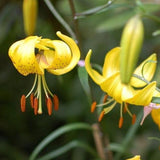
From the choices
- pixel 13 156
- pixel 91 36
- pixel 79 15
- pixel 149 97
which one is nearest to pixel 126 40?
pixel 149 97

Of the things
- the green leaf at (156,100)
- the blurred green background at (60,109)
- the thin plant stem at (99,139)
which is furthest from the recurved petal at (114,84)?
the blurred green background at (60,109)

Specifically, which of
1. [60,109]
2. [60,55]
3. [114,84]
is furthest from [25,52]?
[60,109]

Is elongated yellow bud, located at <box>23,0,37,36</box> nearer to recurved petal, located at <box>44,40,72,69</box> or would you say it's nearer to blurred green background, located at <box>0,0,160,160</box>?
recurved petal, located at <box>44,40,72,69</box>

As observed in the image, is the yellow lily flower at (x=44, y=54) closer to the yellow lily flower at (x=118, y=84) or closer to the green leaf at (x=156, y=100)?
the yellow lily flower at (x=118, y=84)

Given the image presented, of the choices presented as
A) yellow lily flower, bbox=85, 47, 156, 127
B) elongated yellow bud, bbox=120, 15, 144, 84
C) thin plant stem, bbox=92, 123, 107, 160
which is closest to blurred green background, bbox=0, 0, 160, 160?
thin plant stem, bbox=92, 123, 107, 160

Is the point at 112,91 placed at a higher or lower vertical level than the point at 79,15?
lower

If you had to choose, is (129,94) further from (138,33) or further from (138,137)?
(138,137)

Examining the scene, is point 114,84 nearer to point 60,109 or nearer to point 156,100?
point 156,100
